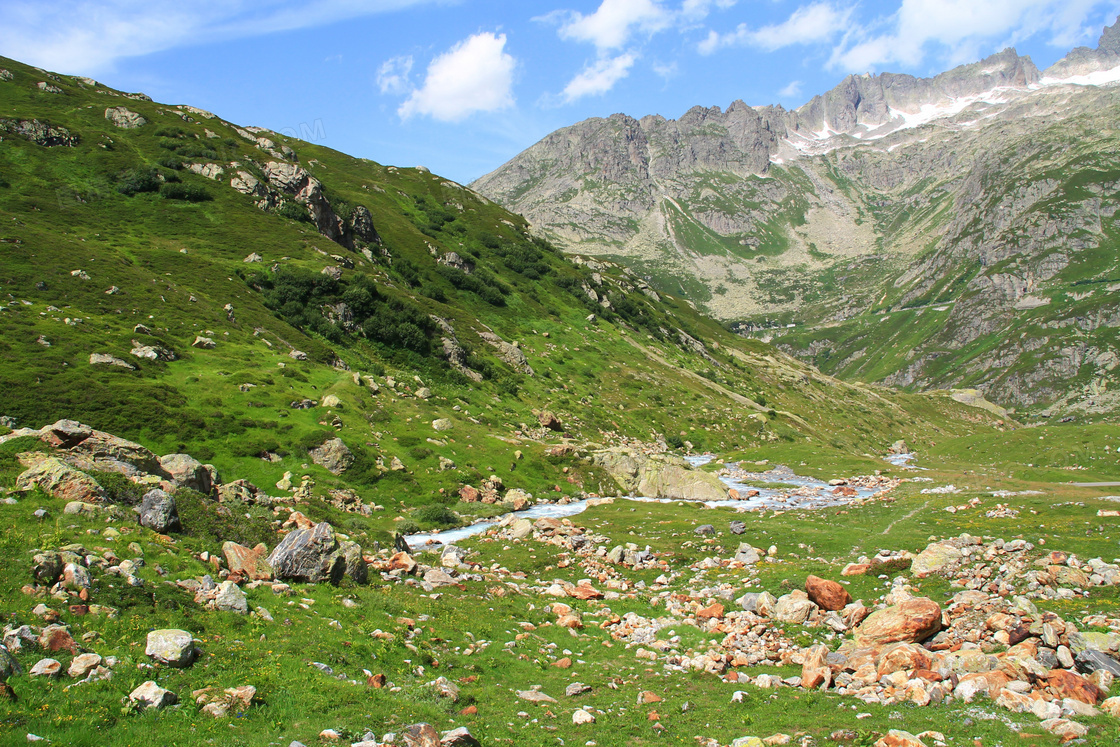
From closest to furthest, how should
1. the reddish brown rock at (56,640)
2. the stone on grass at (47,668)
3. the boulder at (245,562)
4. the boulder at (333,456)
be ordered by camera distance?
the stone on grass at (47,668)
the reddish brown rock at (56,640)
the boulder at (245,562)
the boulder at (333,456)

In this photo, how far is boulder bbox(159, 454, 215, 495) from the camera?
23.0 m

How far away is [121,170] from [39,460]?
68970mm

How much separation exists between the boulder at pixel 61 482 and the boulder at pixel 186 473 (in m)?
5.28

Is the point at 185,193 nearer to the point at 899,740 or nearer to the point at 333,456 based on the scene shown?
the point at 333,456

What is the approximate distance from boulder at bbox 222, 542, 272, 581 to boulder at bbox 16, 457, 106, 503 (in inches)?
167

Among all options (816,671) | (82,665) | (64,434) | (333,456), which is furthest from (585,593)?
(64,434)

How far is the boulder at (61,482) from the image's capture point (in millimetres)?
16234

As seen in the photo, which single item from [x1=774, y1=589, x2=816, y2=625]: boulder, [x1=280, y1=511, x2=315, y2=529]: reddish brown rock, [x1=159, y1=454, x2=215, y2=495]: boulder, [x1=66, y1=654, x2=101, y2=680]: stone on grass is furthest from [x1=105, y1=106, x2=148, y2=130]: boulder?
[x1=774, y1=589, x2=816, y2=625]: boulder

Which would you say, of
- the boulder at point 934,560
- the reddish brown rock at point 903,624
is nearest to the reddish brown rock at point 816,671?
the reddish brown rock at point 903,624

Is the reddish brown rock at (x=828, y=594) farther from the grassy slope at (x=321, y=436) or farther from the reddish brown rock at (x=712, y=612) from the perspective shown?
the reddish brown rock at (x=712, y=612)

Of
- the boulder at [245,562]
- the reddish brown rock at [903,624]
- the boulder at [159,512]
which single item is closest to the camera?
the reddish brown rock at [903,624]

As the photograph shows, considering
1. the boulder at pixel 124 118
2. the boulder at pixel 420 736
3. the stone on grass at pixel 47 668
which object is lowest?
the boulder at pixel 420 736

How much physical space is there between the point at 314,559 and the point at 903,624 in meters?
19.5

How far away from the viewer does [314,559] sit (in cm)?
1862
